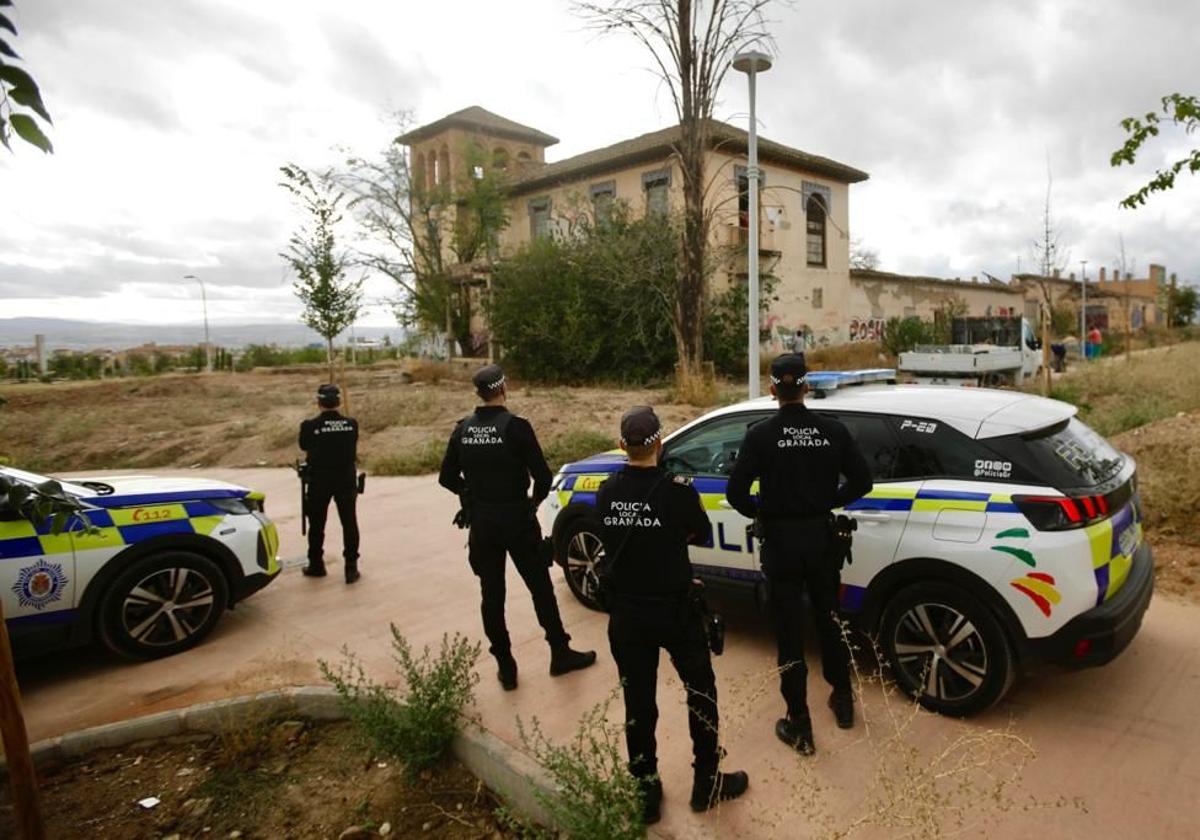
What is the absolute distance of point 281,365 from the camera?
35.8 m

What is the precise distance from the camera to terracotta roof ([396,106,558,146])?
37.0 metres

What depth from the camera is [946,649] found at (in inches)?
143

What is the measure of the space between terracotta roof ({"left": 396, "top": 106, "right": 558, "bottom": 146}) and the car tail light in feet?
115

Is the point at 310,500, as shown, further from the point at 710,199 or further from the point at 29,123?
the point at 710,199

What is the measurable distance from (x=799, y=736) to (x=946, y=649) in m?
0.87

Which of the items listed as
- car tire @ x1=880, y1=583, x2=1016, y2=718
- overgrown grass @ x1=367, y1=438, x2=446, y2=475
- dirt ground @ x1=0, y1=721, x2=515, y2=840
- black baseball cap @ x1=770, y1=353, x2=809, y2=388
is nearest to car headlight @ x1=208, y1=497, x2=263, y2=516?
dirt ground @ x1=0, y1=721, x2=515, y2=840

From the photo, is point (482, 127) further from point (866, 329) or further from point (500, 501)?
point (500, 501)

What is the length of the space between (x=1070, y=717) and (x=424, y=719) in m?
3.12

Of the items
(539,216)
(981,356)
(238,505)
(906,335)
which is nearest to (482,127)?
(539,216)

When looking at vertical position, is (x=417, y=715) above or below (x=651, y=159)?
below

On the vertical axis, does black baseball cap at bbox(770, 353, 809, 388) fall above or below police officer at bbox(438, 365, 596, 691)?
above

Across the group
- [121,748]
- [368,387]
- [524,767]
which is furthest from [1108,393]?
[368,387]

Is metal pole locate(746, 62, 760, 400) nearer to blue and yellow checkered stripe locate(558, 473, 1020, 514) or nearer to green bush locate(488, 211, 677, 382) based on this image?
blue and yellow checkered stripe locate(558, 473, 1020, 514)

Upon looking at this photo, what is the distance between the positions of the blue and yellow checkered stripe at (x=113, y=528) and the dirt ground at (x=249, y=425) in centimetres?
625
